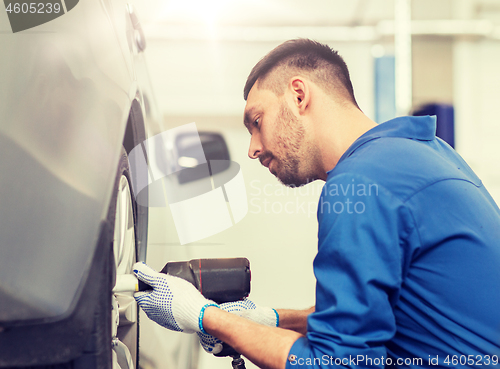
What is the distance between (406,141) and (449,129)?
992 millimetres

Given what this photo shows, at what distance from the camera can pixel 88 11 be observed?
0.73 metres

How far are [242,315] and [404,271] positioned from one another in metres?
0.52

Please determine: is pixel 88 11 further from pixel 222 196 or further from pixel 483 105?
pixel 483 105

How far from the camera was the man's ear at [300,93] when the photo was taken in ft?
3.38

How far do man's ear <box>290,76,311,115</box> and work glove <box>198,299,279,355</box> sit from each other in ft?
1.83

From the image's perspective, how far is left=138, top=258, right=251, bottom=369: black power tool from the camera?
1013mm

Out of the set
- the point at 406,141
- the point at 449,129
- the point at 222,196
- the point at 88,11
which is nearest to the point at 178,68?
the point at 222,196

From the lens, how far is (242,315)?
3.48 ft

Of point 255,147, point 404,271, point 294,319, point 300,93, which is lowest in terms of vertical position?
point 294,319

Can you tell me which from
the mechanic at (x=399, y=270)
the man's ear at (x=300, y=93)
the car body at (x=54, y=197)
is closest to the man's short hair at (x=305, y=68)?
the man's ear at (x=300, y=93)

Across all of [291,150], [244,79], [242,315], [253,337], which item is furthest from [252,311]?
[244,79]

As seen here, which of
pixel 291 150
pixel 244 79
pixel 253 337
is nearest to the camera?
pixel 253 337

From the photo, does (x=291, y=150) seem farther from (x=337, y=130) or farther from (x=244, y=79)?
(x=244, y=79)

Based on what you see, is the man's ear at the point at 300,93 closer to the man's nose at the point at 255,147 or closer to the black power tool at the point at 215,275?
the man's nose at the point at 255,147
